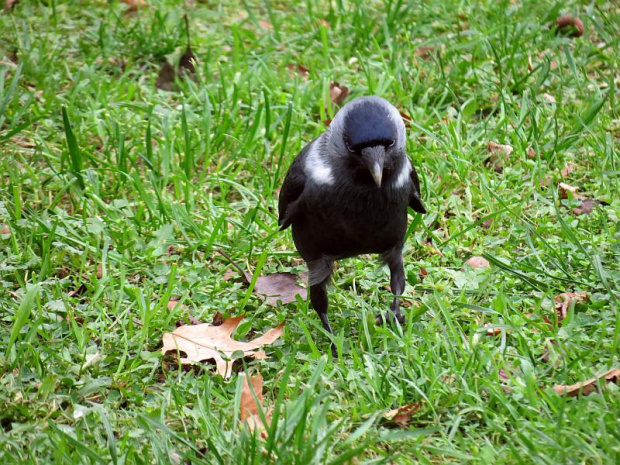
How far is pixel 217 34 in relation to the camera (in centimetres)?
712

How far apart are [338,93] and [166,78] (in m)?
1.31

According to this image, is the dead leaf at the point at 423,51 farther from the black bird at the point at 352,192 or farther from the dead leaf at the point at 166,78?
the black bird at the point at 352,192

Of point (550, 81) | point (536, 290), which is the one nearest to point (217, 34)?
point (550, 81)

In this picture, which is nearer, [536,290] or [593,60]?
[536,290]

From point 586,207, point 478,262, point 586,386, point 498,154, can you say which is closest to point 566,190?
point 586,207

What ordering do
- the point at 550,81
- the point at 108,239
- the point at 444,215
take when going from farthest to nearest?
1. the point at 550,81
2. the point at 444,215
3. the point at 108,239

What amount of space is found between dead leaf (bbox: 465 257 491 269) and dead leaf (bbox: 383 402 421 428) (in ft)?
4.68

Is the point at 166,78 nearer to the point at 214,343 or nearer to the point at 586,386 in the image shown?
the point at 214,343

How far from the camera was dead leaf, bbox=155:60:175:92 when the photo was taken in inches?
259

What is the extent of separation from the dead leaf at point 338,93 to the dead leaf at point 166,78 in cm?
120

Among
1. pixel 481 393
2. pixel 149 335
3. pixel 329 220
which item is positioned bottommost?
pixel 149 335

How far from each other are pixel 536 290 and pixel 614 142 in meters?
1.62

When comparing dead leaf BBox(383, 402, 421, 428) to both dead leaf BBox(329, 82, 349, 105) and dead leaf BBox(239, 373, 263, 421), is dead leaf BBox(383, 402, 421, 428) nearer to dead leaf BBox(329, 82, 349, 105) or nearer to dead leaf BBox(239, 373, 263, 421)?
dead leaf BBox(239, 373, 263, 421)

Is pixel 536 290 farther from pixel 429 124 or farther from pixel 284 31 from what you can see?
pixel 284 31
